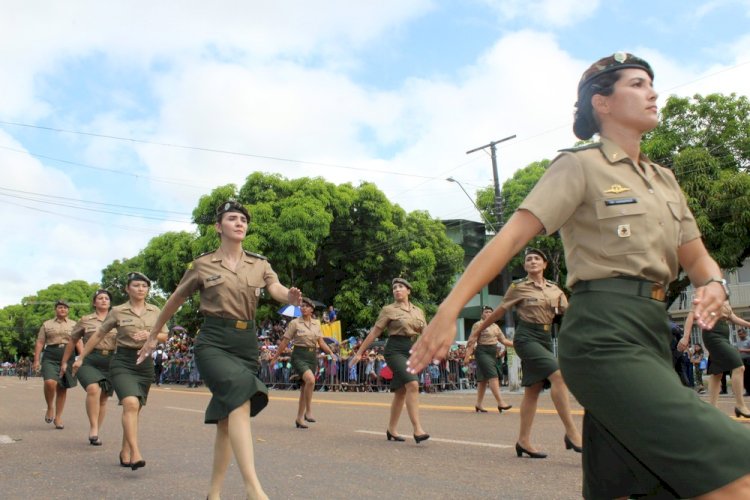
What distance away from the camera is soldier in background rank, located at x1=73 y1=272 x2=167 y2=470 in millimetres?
7301

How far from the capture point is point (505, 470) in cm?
685

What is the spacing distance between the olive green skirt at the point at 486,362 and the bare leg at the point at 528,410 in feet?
23.0

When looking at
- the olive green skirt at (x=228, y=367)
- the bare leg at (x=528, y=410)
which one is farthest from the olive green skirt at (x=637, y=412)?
the bare leg at (x=528, y=410)

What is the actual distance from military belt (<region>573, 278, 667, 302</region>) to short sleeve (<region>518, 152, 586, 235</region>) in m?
0.25

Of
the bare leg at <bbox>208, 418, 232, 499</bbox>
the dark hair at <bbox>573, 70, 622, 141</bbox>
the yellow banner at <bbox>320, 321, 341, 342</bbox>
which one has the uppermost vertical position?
the yellow banner at <bbox>320, 321, 341, 342</bbox>

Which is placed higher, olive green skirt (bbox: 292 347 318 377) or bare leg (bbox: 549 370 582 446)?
olive green skirt (bbox: 292 347 318 377)

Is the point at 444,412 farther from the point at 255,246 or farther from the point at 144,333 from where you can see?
the point at 255,246

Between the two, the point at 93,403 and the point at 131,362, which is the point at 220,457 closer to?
the point at 131,362

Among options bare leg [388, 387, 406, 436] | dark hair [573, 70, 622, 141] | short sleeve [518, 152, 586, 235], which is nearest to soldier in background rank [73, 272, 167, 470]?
bare leg [388, 387, 406, 436]

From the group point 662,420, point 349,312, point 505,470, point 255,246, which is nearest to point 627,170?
point 662,420

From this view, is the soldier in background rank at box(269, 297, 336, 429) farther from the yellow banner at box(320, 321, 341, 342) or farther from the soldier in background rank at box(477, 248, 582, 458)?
the yellow banner at box(320, 321, 341, 342)

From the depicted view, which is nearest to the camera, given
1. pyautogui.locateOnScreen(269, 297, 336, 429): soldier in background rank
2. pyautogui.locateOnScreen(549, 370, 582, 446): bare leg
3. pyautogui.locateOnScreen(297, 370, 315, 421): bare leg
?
pyautogui.locateOnScreen(549, 370, 582, 446): bare leg

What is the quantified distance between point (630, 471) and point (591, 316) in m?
0.53

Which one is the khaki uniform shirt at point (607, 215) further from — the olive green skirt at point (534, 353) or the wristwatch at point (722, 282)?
the olive green skirt at point (534, 353)
